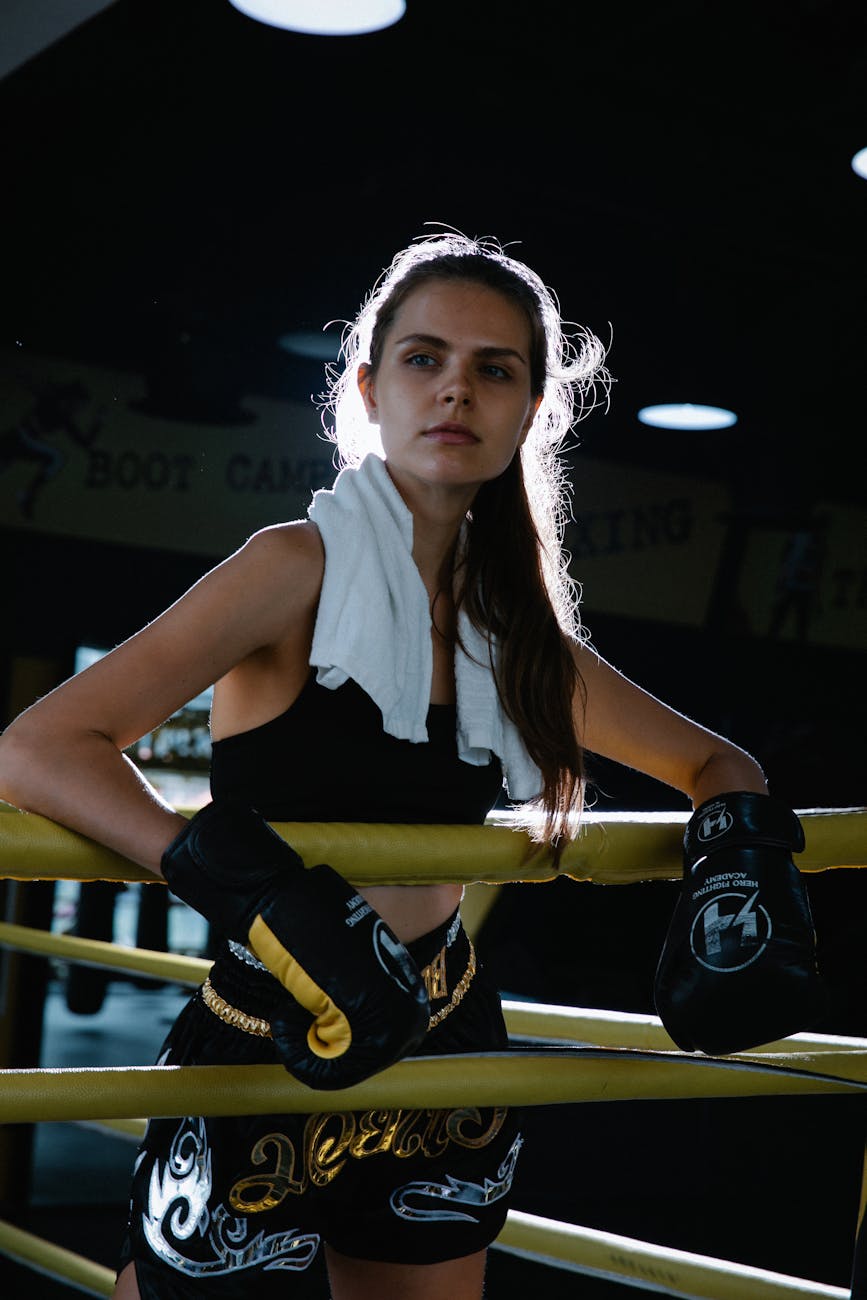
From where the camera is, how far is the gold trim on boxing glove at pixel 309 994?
771 mm

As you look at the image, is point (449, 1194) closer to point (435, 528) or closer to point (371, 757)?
point (371, 757)

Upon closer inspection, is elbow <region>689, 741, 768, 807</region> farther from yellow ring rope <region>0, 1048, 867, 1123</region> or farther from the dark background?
the dark background

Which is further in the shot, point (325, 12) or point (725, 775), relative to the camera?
point (325, 12)

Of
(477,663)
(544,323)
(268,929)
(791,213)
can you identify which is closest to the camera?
(268,929)

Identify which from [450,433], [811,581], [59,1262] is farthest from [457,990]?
[811,581]

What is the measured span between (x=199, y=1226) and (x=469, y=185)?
3.27 m

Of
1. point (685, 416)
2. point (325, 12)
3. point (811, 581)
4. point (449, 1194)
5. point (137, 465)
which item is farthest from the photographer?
point (811, 581)

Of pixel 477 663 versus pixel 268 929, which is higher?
pixel 477 663

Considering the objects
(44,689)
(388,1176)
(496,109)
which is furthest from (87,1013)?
(388,1176)

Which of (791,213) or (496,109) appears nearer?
(496,109)

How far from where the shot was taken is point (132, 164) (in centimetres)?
368

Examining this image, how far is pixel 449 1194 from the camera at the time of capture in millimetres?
1086

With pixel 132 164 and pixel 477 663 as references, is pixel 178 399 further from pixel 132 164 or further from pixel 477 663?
pixel 477 663

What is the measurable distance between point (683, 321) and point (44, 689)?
7.87 feet
